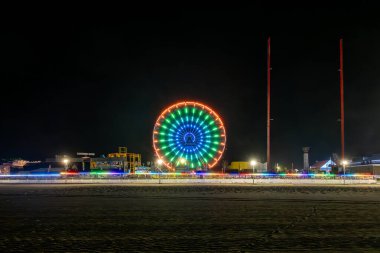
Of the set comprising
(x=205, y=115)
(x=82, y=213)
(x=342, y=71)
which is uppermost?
(x=342, y=71)

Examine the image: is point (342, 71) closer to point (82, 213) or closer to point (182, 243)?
point (82, 213)

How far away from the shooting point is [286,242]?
10484 mm

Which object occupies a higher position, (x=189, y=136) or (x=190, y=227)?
(x=189, y=136)

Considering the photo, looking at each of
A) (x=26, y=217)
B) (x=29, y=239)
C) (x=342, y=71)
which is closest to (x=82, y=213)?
(x=26, y=217)

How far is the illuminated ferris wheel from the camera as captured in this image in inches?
2133

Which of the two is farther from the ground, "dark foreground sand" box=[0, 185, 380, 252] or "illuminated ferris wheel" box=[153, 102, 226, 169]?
"illuminated ferris wheel" box=[153, 102, 226, 169]

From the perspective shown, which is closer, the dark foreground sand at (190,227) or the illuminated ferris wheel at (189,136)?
the dark foreground sand at (190,227)

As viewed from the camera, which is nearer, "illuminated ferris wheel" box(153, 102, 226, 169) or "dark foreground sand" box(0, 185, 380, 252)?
"dark foreground sand" box(0, 185, 380, 252)

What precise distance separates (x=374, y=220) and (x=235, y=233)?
191 inches

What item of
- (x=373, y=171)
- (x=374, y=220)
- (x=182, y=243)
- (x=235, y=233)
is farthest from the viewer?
(x=373, y=171)

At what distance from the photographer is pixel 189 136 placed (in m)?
55.1

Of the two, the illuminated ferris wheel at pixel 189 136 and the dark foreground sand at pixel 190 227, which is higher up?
the illuminated ferris wheel at pixel 189 136

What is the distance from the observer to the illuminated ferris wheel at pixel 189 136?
5419 centimetres

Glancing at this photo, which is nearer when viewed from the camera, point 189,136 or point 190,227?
point 190,227
